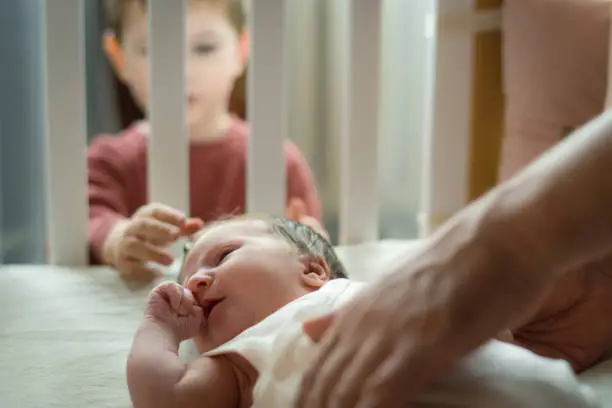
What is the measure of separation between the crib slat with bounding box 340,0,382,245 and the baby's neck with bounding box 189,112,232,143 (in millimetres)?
424

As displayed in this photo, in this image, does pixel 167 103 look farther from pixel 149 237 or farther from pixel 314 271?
pixel 314 271

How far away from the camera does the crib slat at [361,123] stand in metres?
1.33

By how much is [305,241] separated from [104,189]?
633 millimetres

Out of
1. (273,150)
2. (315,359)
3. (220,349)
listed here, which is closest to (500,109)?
(273,150)

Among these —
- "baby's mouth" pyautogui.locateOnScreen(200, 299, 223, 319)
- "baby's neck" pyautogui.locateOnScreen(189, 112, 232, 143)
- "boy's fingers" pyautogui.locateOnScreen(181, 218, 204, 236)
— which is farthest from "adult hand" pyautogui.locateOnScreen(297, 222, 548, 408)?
"baby's neck" pyautogui.locateOnScreen(189, 112, 232, 143)

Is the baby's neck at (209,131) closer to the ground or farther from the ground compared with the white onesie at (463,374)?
farther from the ground

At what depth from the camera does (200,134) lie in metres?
1.71

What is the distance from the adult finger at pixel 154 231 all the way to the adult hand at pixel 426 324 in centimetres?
63

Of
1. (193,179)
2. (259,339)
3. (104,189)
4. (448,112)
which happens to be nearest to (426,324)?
(259,339)

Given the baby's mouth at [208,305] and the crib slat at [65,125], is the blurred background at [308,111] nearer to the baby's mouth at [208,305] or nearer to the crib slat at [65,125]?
the crib slat at [65,125]

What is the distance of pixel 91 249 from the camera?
1.32 m

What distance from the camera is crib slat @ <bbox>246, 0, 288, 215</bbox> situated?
1.29 metres

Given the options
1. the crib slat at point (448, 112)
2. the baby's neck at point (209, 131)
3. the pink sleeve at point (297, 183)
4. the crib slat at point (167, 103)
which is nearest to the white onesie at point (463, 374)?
the crib slat at point (167, 103)

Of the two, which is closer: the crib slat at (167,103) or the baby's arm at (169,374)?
the baby's arm at (169,374)
